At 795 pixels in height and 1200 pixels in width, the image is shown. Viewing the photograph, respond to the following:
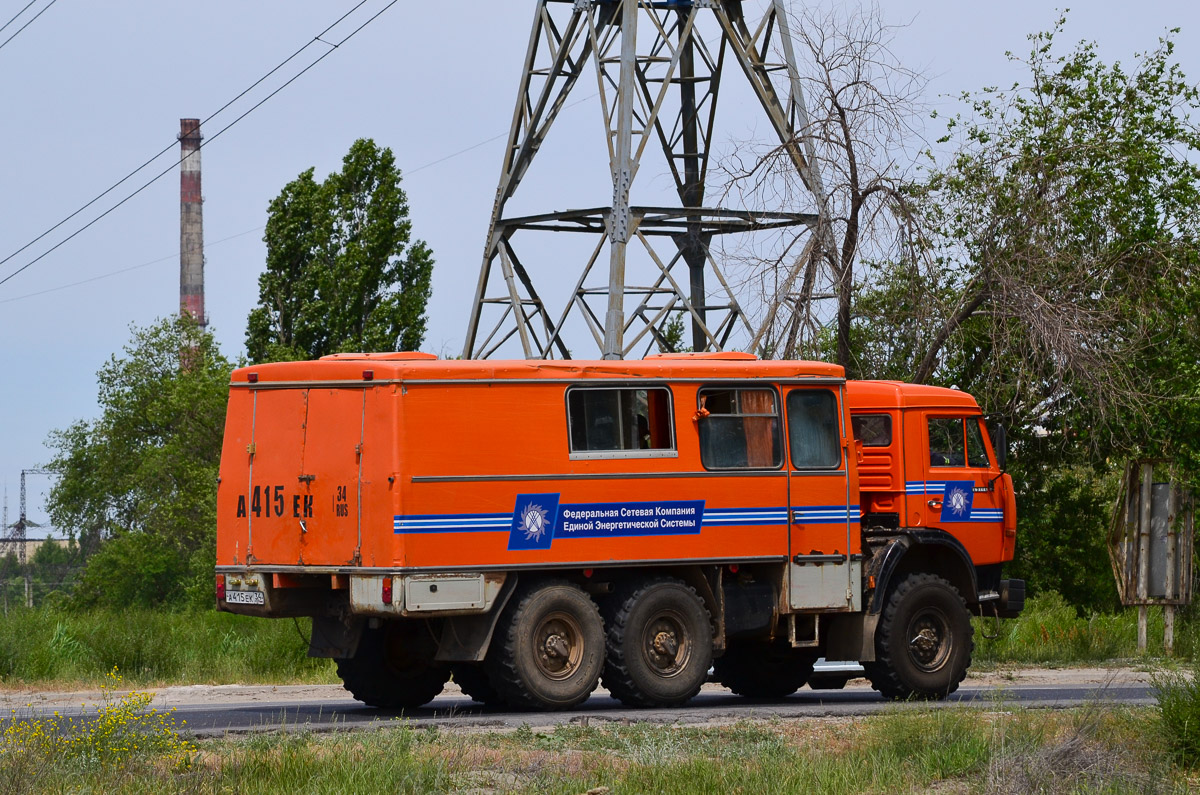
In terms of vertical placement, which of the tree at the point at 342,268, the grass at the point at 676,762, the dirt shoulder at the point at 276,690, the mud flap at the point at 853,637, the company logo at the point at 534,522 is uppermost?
the tree at the point at 342,268

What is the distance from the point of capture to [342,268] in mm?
43094

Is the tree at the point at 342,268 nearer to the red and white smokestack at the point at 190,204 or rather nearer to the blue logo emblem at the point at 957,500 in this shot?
the red and white smokestack at the point at 190,204

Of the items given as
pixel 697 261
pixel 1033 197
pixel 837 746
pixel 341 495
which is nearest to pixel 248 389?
pixel 341 495

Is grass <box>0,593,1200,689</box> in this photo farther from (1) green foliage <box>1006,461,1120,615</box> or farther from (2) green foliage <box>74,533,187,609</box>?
(2) green foliage <box>74,533,187,609</box>

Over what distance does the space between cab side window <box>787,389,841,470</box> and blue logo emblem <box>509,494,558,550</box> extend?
2.58 m

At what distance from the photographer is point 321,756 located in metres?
10.7

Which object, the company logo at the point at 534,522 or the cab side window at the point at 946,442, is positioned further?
the cab side window at the point at 946,442

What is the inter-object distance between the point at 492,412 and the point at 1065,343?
9.37m

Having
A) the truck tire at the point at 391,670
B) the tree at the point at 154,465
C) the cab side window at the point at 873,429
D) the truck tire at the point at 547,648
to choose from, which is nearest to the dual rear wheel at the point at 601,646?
the truck tire at the point at 547,648

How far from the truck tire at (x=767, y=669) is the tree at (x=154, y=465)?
1883cm

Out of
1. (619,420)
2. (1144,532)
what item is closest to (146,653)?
(619,420)

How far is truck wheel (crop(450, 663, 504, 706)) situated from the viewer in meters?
16.0

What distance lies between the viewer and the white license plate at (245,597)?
585 inches

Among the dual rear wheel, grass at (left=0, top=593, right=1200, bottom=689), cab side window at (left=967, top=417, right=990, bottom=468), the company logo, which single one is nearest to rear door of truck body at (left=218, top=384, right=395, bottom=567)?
the company logo
